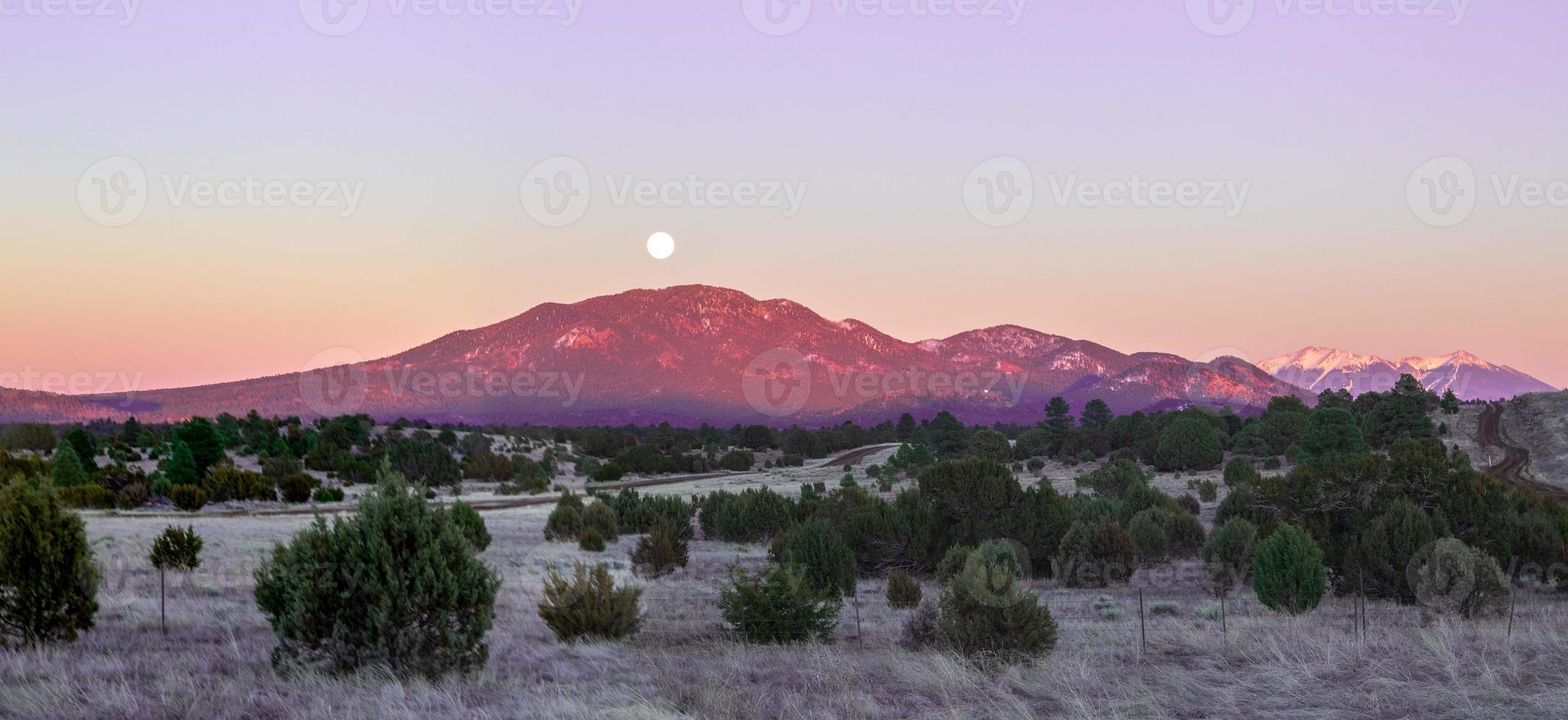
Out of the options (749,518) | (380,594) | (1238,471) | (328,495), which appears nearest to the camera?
(380,594)

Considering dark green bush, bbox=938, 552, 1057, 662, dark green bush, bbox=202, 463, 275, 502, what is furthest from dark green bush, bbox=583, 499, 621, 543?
dark green bush, bbox=202, 463, 275, 502

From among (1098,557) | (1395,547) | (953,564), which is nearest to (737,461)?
(1098,557)

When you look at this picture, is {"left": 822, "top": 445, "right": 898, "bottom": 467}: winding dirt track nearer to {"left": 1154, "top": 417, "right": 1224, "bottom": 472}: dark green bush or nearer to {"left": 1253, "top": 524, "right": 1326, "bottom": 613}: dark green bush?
{"left": 1154, "top": 417, "right": 1224, "bottom": 472}: dark green bush

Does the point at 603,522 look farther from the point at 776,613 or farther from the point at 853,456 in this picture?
the point at 853,456

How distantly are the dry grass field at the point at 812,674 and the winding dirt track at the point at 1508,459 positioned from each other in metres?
31.6

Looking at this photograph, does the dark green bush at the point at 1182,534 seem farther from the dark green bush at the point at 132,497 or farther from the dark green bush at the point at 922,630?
the dark green bush at the point at 132,497

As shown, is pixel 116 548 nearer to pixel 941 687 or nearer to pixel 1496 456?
pixel 941 687

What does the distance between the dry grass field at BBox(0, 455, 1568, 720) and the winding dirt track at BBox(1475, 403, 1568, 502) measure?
104ft

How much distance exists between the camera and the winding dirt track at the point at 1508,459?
49.2 metres

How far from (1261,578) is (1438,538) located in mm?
4985

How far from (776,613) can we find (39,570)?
31.9 ft

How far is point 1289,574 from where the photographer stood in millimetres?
20719

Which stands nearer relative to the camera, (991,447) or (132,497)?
(132,497)

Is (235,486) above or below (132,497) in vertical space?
above
